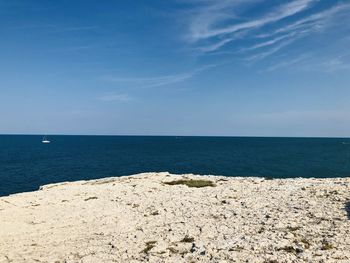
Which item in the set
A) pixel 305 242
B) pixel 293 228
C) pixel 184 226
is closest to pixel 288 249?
pixel 305 242

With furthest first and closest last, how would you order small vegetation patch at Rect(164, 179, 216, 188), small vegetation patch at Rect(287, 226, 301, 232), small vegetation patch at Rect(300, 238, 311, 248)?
small vegetation patch at Rect(164, 179, 216, 188) → small vegetation patch at Rect(287, 226, 301, 232) → small vegetation patch at Rect(300, 238, 311, 248)

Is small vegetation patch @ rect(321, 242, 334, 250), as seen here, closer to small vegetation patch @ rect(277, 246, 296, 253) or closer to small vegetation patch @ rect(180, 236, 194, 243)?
small vegetation patch @ rect(277, 246, 296, 253)

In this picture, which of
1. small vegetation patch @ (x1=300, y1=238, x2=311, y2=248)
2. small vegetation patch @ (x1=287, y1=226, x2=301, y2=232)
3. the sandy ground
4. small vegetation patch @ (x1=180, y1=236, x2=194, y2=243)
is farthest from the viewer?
small vegetation patch @ (x1=287, y1=226, x2=301, y2=232)

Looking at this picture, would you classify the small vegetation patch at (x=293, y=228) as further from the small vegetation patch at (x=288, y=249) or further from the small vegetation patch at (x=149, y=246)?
the small vegetation patch at (x=149, y=246)

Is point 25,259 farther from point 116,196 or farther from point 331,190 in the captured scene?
point 331,190

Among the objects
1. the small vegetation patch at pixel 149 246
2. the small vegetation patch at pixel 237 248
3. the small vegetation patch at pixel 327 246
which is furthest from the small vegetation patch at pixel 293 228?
the small vegetation patch at pixel 149 246

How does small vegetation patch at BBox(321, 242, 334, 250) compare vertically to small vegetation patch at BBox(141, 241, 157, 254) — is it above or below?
above

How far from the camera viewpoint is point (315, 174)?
8494 cm

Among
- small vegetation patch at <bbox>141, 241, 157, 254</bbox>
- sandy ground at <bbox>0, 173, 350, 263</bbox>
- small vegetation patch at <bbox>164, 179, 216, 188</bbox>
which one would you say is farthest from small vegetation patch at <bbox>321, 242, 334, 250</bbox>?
small vegetation patch at <bbox>164, 179, 216, 188</bbox>

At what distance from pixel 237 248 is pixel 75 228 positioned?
1192cm

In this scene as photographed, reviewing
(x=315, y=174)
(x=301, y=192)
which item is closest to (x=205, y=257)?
(x=301, y=192)

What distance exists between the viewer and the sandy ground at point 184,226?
53.6 ft

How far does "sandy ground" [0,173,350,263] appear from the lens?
53.6 ft

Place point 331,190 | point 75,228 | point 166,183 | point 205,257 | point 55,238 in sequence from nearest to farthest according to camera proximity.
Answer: point 205,257
point 55,238
point 75,228
point 331,190
point 166,183
